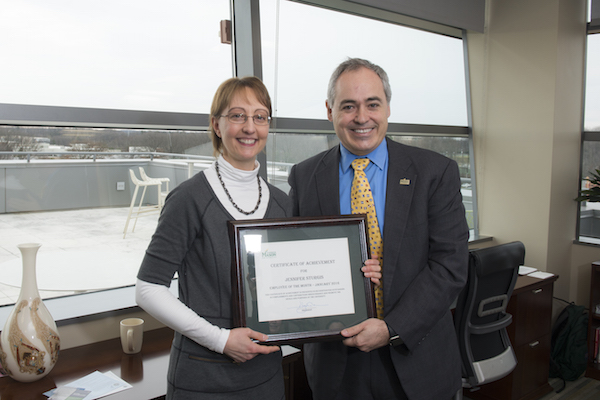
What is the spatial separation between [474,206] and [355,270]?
361 cm

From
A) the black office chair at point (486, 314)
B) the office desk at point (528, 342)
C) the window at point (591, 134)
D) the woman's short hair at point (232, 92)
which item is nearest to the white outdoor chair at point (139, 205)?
the woman's short hair at point (232, 92)

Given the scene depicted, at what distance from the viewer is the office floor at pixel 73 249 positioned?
7.04 ft

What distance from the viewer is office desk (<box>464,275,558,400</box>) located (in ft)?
9.89

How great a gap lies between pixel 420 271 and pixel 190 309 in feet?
2.43

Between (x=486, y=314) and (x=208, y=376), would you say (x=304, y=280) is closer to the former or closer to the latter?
(x=208, y=376)

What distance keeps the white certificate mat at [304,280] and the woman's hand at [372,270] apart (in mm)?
51

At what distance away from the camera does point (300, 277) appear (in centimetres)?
131

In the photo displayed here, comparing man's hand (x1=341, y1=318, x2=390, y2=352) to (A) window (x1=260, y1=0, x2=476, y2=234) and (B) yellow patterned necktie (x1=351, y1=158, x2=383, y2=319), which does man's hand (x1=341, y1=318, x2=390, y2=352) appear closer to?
(B) yellow patterned necktie (x1=351, y1=158, x2=383, y2=319)

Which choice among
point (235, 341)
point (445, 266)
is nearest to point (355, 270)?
point (445, 266)

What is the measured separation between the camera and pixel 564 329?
12.3ft

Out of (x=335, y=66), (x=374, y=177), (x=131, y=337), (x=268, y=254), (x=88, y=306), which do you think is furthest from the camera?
(x=335, y=66)

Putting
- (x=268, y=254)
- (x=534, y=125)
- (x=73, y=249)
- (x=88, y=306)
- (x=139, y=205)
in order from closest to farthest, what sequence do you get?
(x=268, y=254) < (x=88, y=306) < (x=73, y=249) < (x=139, y=205) < (x=534, y=125)

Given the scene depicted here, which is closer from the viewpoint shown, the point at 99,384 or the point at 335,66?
the point at 99,384

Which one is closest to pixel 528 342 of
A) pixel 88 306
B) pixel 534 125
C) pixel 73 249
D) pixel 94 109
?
pixel 534 125
